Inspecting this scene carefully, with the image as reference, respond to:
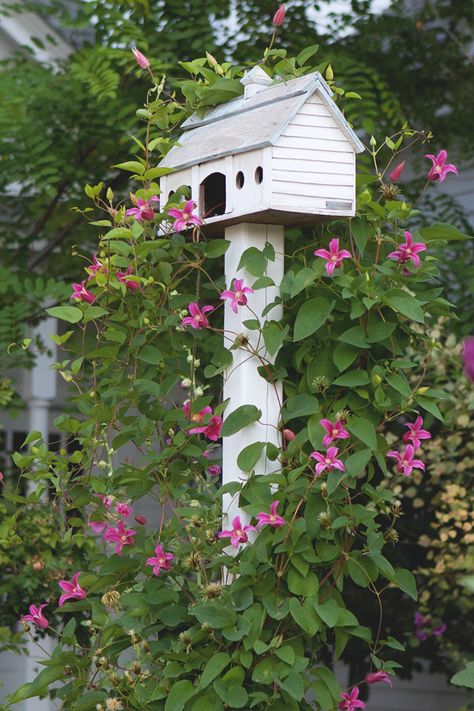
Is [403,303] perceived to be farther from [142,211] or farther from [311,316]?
[142,211]

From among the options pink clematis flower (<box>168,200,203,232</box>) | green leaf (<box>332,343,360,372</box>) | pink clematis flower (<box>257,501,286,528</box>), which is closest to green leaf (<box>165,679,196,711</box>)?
pink clematis flower (<box>257,501,286,528</box>)

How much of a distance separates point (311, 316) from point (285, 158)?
0.34 metres

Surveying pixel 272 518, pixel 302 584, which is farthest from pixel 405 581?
pixel 272 518

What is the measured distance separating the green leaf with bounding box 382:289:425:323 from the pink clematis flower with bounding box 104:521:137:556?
30.6 inches

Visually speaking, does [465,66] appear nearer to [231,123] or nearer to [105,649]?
[231,123]

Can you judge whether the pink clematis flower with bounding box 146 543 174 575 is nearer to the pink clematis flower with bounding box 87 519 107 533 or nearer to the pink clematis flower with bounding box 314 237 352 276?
the pink clematis flower with bounding box 87 519 107 533

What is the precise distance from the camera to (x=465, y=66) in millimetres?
5906

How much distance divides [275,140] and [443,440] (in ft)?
8.55

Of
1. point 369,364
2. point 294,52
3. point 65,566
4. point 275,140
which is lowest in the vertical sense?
point 65,566

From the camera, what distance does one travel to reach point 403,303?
90.0 inches

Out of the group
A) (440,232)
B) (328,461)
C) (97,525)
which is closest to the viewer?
(328,461)

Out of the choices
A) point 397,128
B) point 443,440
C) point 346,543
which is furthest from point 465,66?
point 346,543

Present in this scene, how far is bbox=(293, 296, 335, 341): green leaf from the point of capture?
2287 mm

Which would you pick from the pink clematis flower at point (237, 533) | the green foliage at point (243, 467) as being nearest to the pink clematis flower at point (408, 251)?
the green foliage at point (243, 467)
